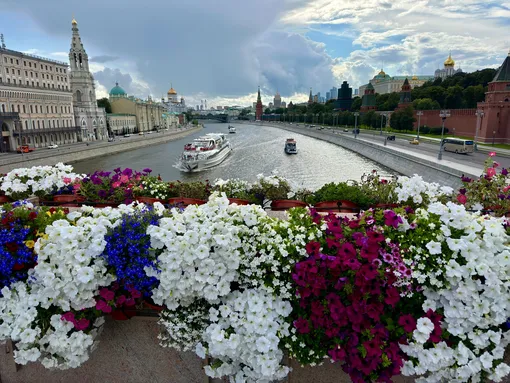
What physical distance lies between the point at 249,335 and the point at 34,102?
181ft

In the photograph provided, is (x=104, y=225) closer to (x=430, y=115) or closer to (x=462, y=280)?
(x=462, y=280)

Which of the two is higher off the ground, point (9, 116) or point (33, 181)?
point (9, 116)

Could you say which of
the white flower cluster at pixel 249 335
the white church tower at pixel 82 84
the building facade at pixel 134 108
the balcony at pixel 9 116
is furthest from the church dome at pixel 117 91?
the white flower cluster at pixel 249 335

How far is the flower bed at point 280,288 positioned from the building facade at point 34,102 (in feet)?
150

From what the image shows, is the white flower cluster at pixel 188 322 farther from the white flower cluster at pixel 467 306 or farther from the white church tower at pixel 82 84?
the white church tower at pixel 82 84

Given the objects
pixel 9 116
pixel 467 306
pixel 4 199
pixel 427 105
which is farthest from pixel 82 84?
pixel 467 306

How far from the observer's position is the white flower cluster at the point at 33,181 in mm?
6634

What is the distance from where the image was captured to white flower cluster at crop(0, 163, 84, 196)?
21.8 ft

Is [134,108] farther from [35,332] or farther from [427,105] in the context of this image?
[35,332]

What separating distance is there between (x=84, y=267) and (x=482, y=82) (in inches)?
3037

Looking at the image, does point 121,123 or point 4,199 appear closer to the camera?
point 4,199

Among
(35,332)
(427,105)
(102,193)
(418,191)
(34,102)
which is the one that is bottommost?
(35,332)

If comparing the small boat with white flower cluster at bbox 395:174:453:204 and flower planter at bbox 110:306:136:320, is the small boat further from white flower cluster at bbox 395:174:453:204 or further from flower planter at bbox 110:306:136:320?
flower planter at bbox 110:306:136:320

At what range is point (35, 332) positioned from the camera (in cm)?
327
